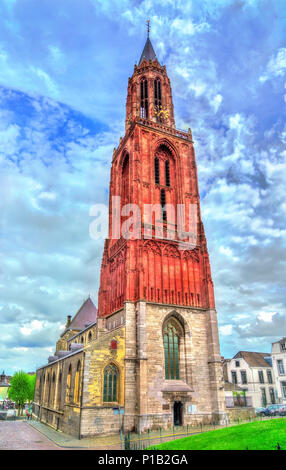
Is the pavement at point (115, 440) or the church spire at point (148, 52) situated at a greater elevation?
the church spire at point (148, 52)

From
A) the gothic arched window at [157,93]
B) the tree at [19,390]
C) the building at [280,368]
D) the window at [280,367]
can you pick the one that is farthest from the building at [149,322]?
the window at [280,367]

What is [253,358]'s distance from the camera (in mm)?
56562

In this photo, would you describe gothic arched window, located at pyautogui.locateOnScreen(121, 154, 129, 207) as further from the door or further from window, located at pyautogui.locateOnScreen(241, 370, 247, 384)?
window, located at pyautogui.locateOnScreen(241, 370, 247, 384)

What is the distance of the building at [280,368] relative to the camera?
50.3 meters

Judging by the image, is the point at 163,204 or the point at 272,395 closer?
the point at 163,204

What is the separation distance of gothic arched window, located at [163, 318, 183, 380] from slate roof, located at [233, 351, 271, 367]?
2830cm

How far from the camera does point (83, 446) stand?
21.4 meters

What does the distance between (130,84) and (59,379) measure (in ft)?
152

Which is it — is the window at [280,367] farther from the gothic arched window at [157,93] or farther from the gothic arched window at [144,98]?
the gothic arched window at [157,93]

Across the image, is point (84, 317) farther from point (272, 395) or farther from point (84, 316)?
point (272, 395)

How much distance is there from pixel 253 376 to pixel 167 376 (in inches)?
1160

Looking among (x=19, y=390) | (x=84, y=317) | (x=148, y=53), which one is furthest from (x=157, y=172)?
(x=19, y=390)

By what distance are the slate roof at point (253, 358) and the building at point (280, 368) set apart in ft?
11.5
